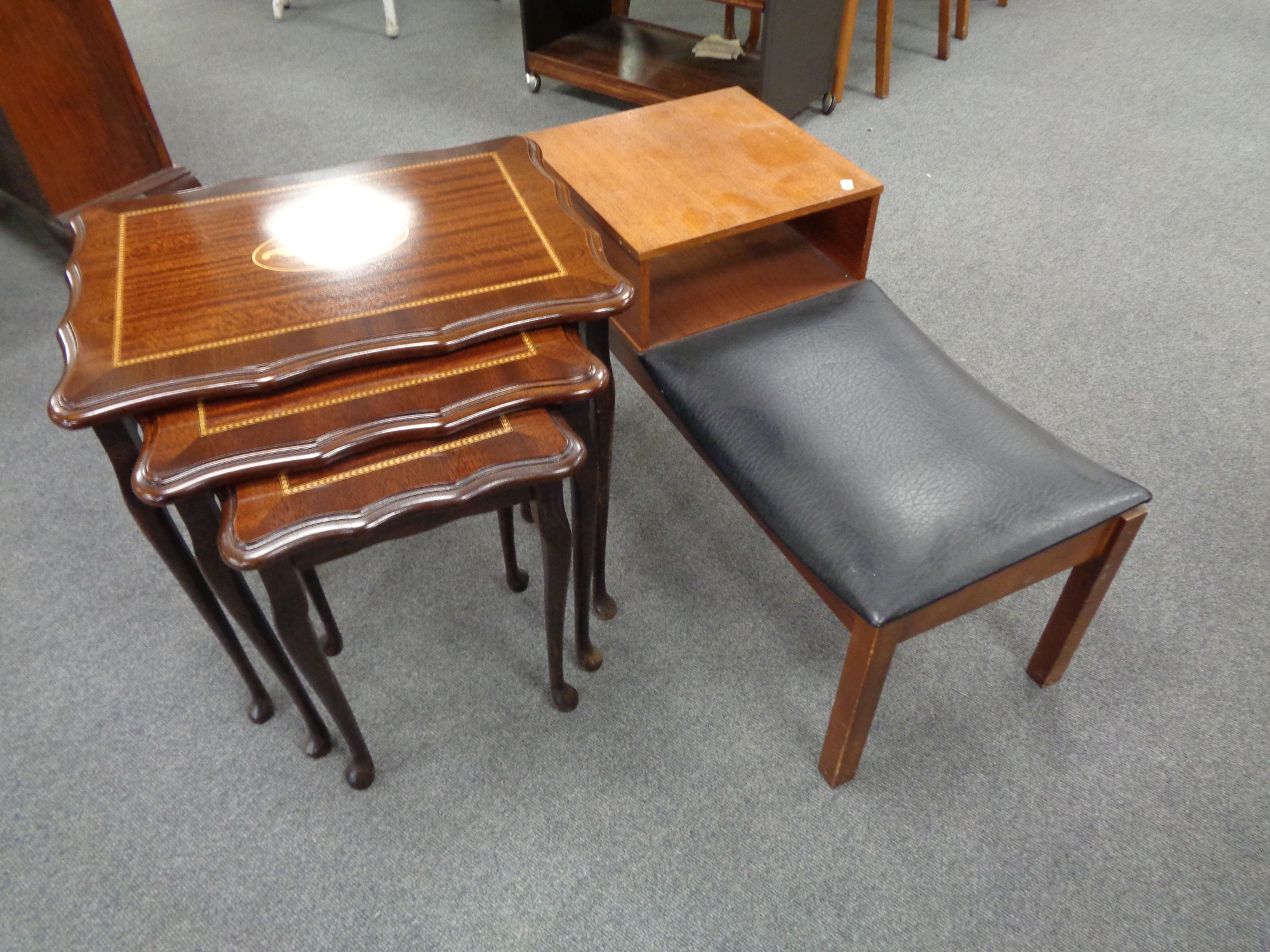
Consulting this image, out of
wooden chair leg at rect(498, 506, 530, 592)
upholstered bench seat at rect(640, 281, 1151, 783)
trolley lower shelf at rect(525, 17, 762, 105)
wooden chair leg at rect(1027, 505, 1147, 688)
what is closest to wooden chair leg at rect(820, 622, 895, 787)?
upholstered bench seat at rect(640, 281, 1151, 783)

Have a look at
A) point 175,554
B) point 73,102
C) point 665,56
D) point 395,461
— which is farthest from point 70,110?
point 395,461

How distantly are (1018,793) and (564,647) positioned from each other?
67cm

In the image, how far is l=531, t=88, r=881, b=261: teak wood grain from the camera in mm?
1322

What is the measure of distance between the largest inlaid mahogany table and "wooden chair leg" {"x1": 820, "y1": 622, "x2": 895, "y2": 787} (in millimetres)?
482

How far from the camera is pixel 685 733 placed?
4.22ft

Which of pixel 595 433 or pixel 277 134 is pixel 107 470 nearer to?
pixel 595 433

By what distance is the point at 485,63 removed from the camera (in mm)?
3047

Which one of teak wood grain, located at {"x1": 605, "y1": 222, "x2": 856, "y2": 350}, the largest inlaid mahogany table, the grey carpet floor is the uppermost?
the largest inlaid mahogany table

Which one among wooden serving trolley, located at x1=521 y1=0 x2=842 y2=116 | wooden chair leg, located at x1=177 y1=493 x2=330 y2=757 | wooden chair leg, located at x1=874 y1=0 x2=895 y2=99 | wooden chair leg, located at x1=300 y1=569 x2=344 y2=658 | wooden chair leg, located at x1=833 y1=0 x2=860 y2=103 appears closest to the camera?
wooden chair leg, located at x1=177 y1=493 x2=330 y2=757

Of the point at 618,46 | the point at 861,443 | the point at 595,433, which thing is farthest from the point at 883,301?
the point at 618,46

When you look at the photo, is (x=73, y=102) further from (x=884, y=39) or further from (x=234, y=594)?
(x=884, y=39)

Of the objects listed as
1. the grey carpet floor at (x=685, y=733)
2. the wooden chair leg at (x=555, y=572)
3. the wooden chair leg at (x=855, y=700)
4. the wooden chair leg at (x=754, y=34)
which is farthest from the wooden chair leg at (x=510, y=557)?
the wooden chair leg at (x=754, y=34)

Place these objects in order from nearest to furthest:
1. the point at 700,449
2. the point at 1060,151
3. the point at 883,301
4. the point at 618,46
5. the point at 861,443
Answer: the point at 861,443, the point at 700,449, the point at 883,301, the point at 1060,151, the point at 618,46

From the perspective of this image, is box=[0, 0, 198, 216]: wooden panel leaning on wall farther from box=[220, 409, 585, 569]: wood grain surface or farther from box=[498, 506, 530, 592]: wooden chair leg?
box=[220, 409, 585, 569]: wood grain surface
